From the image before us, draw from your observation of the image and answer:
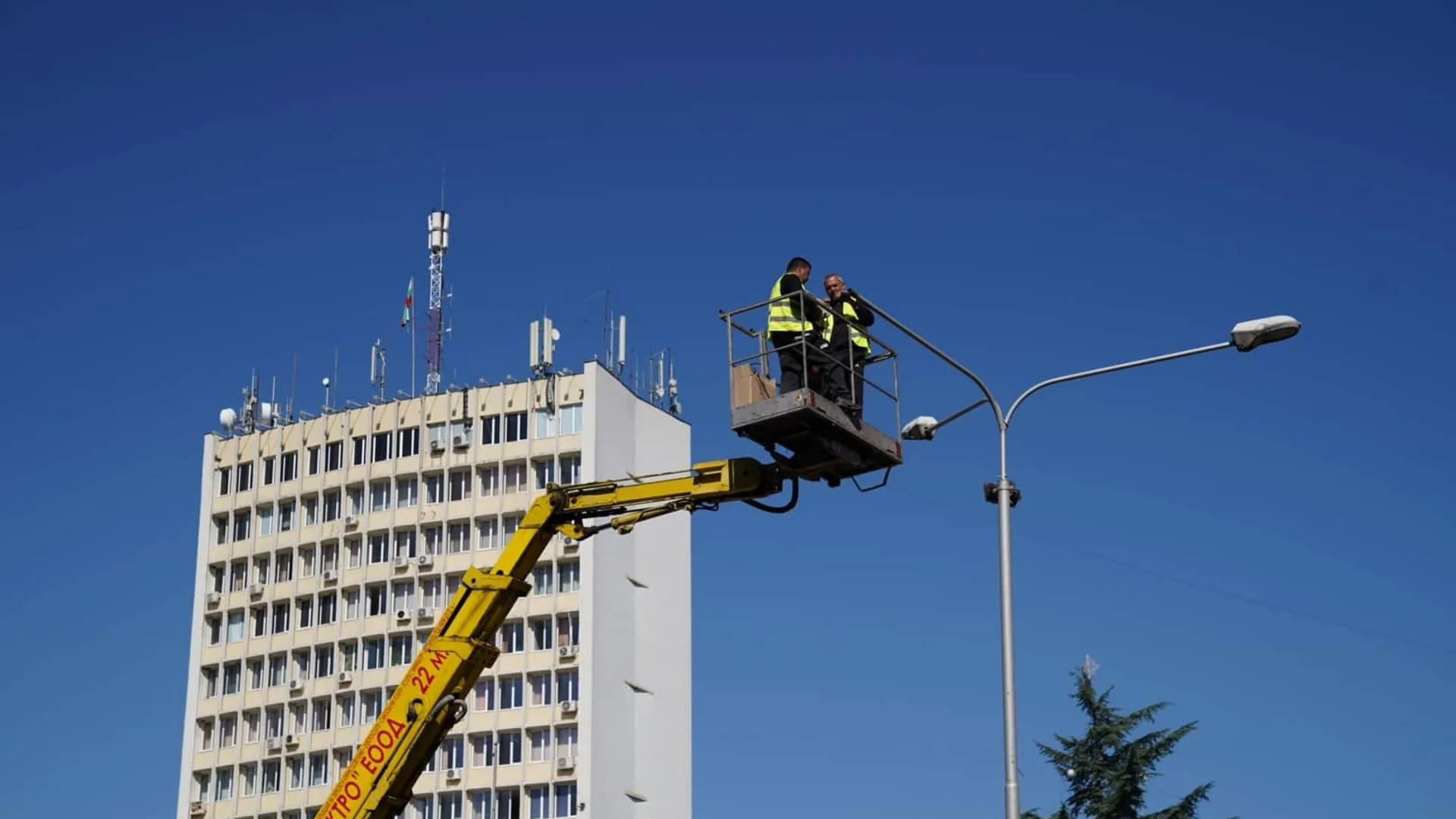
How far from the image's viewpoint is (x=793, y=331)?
79.3ft

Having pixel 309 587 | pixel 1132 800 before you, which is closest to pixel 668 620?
pixel 309 587

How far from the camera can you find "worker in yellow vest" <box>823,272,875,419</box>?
24547 millimetres

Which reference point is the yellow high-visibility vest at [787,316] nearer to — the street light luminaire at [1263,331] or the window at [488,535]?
the street light luminaire at [1263,331]

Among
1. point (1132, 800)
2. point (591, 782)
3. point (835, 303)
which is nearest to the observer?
point (835, 303)

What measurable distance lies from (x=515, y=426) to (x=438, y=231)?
34.1ft

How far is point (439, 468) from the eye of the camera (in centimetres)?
8419

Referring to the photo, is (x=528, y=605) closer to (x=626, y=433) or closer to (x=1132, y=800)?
(x=626, y=433)

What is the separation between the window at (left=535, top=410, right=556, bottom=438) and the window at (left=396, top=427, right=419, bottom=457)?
20.1ft

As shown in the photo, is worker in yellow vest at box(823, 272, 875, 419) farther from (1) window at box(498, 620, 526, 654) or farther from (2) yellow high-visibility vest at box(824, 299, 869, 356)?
(1) window at box(498, 620, 526, 654)

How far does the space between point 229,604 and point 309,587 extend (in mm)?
5193

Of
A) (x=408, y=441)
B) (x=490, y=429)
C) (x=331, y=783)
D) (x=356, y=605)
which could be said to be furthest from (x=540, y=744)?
(x=408, y=441)

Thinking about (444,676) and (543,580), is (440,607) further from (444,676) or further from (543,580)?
(444,676)

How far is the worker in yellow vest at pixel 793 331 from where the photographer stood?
24.1 meters

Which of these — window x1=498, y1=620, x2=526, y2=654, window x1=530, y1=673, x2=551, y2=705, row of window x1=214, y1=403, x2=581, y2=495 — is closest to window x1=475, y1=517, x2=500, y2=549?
row of window x1=214, y1=403, x2=581, y2=495
